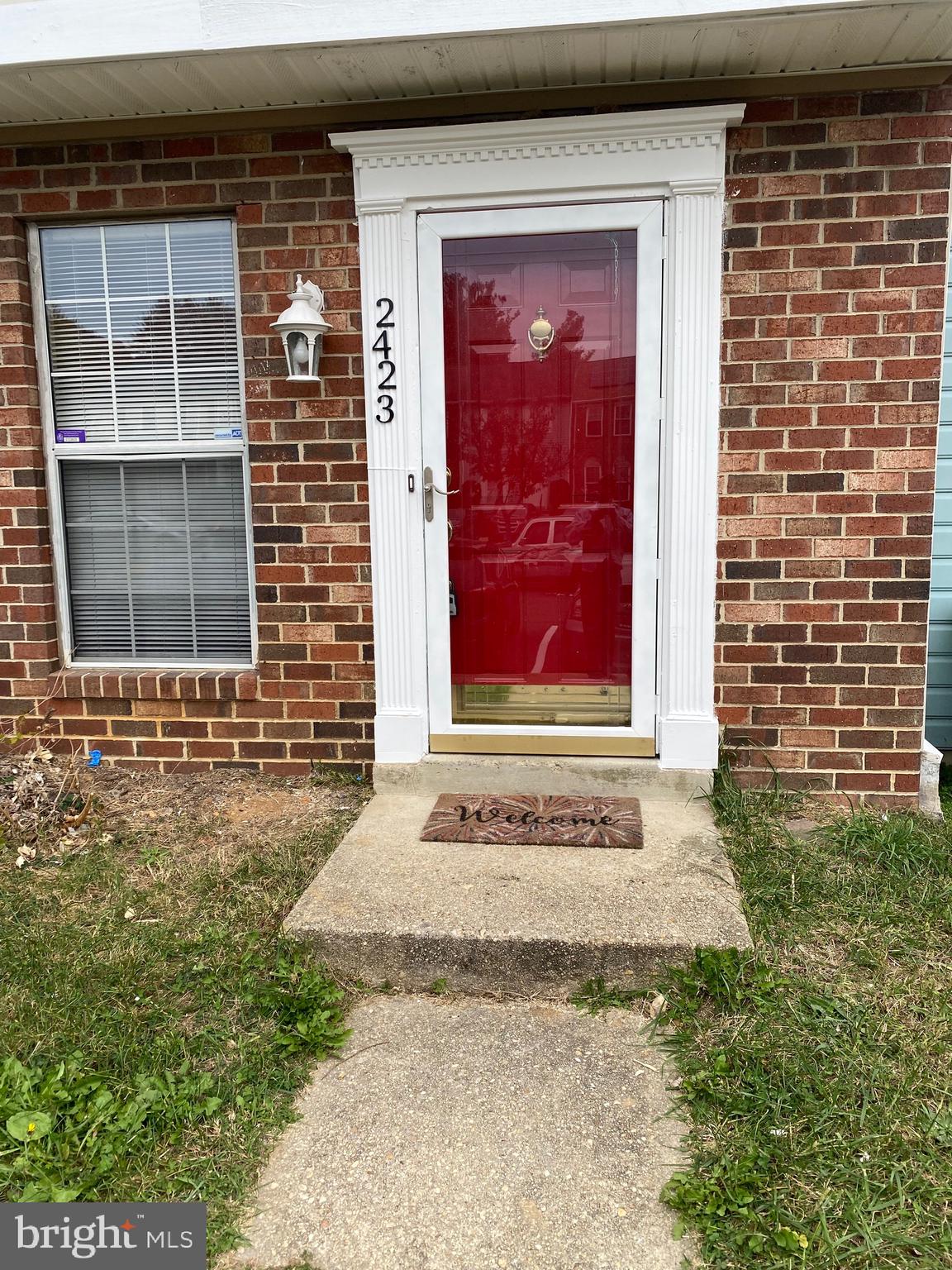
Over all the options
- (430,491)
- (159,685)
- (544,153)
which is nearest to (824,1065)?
(430,491)

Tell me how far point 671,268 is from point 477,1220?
10.2 feet

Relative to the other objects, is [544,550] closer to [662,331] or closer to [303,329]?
[662,331]

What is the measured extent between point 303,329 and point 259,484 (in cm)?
67

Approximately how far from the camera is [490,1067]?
7.49 ft

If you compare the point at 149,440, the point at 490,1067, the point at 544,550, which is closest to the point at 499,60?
the point at 544,550

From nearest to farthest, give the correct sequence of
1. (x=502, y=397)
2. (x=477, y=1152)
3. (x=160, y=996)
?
(x=477, y=1152) < (x=160, y=996) < (x=502, y=397)

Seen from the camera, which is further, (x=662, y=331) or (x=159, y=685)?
(x=159, y=685)

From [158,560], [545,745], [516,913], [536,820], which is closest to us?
[516,913]

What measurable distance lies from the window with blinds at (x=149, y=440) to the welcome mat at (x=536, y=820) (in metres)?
1.28

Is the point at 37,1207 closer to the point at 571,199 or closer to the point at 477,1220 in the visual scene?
the point at 477,1220

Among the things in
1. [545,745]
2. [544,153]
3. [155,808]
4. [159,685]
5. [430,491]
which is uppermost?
[544,153]

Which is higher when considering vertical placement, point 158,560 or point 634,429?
point 634,429

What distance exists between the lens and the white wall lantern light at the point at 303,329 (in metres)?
3.48

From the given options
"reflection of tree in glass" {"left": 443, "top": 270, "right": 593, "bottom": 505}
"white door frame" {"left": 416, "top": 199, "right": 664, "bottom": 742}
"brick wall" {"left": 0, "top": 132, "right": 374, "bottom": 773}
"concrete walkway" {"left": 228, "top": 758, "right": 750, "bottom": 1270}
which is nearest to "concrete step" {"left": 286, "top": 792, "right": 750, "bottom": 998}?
"concrete walkway" {"left": 228, "top": 758, "right": 750, "bottom": 1270}
